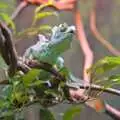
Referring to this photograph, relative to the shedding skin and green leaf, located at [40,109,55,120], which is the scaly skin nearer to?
green leaf, located at [40,109,55,120]

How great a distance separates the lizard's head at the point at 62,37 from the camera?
57 cm

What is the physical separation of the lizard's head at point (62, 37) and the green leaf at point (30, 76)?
0.24 ft

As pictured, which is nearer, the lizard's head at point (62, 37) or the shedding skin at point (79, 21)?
the lizard's head at point (62, 37)

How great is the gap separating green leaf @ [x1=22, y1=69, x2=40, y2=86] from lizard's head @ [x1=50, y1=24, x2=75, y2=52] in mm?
72

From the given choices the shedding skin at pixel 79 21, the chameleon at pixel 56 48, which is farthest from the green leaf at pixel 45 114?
the shedding skin at pixel 79 21

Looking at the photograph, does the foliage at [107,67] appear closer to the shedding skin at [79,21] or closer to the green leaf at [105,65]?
the green leaf at [105,65]

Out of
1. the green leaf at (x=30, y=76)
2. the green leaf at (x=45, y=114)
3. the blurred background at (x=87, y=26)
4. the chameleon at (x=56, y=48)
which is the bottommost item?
the green leaf at (x=45, y=114)

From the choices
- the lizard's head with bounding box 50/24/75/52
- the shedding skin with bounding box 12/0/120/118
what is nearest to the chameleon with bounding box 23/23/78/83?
the lizard's head with bounding box 50/24/75/52

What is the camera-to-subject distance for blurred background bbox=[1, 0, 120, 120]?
1.35 metres

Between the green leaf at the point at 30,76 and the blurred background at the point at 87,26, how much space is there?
79cm

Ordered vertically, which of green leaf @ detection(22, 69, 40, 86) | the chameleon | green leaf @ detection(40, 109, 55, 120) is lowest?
green leaf @ detection(40, 109, 55, 120)

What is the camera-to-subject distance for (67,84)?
547mm

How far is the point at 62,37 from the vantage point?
60cm

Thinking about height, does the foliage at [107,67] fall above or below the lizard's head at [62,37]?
below
